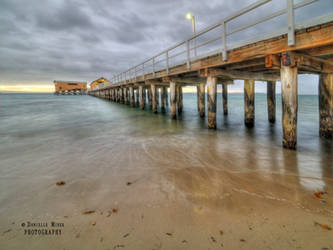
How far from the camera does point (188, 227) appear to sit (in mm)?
1938

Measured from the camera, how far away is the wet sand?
1.80 meters

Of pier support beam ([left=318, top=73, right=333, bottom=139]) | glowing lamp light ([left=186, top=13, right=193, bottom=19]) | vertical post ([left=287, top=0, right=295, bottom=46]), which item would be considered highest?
glowing lamp light ([left=186, top=13, right=193, bottom=19])

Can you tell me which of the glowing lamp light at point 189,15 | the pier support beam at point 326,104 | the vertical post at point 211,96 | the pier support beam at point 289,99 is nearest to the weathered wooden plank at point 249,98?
the vertical post at point 211,96

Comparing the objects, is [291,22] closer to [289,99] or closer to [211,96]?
[289,99]

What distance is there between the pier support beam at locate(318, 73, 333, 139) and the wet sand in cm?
225

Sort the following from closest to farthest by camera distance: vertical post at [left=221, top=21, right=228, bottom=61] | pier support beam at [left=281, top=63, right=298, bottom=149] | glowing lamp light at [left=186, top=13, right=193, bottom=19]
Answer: pier support beam at [left=281, top=63, right=298, bottom=149] < vertical post at [left=221, top=21, right=228, bottom=61] < glowing lamp light at [left=186, top=13, right=193, bottom=19]

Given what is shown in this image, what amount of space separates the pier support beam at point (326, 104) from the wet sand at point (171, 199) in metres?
2.25

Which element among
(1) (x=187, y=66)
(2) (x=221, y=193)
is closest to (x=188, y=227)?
(2) (x=221, y=193)

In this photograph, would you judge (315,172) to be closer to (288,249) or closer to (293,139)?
(293,139)

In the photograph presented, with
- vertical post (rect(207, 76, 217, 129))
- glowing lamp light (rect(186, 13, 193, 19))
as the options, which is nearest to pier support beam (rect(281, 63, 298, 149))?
vertical post (rect(207, 76, 217, 129))

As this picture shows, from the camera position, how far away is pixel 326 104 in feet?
19.3

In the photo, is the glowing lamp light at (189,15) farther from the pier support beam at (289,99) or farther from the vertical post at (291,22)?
the pier support beam at (289,99)

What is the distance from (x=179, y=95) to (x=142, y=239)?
53.9ft

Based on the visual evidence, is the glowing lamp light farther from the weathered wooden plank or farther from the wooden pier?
the weathered wooden plank
